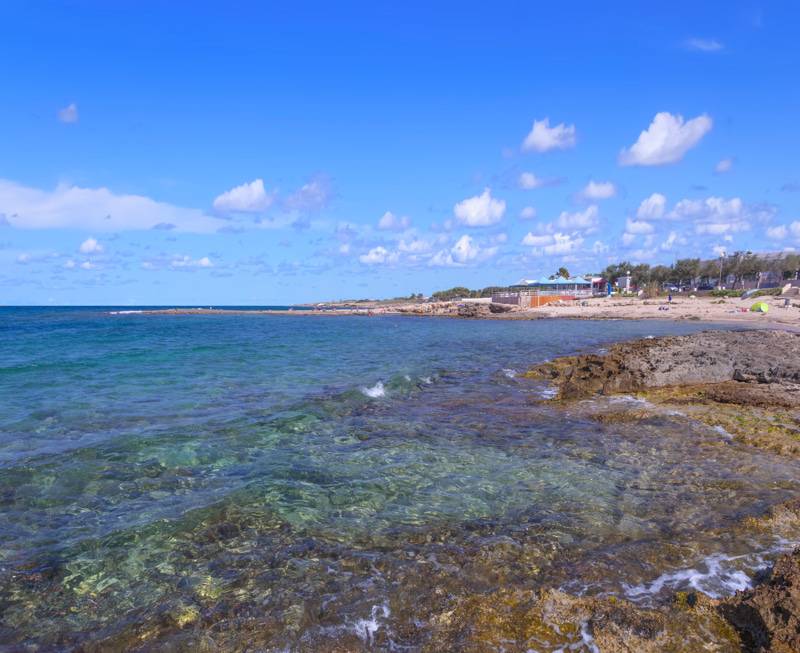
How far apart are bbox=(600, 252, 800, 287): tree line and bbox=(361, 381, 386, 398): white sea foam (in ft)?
313

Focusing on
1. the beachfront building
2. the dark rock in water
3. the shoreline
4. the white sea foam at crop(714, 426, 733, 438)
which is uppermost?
the beachfront building

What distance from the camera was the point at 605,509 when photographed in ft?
22.3

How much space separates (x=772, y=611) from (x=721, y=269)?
347ft

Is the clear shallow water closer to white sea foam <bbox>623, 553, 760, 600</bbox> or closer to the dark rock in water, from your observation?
white sea foam <bbox>623, 553, 760, 600</bbox>

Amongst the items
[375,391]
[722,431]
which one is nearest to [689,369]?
[722,431]

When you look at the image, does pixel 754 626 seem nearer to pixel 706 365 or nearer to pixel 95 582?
pixel 95 582

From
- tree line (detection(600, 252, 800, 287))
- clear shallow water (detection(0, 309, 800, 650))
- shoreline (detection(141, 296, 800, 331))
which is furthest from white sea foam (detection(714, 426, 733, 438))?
tree line (detection(600, 252, 800, 287))

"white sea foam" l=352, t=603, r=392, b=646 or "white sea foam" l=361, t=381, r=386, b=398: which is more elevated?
"white sea foam" l=361, t=381, r=386, b=398

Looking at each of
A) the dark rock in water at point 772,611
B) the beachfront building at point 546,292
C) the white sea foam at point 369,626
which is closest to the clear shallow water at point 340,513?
the white sea foam at point 369,626

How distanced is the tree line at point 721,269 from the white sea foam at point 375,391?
313 ft

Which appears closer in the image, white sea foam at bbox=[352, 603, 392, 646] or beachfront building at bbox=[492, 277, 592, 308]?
white sea foam at bbox=[352, 603, 392, 646]

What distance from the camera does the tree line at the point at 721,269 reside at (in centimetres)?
8506

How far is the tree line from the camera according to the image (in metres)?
85.1

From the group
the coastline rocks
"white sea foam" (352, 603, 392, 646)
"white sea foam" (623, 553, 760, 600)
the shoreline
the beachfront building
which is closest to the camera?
"white sea foam" (352, 603, 392, 646)
